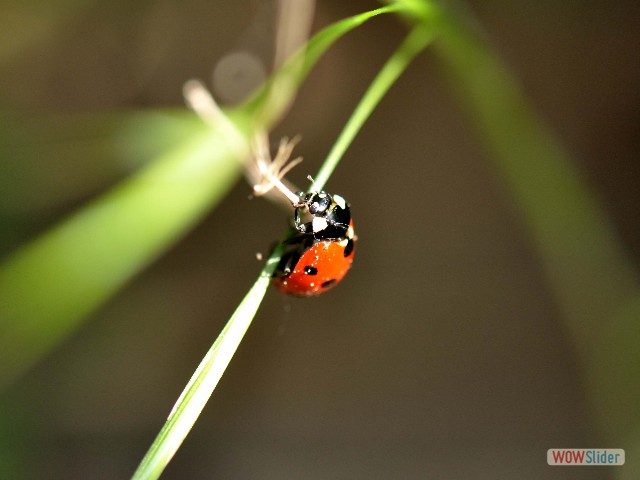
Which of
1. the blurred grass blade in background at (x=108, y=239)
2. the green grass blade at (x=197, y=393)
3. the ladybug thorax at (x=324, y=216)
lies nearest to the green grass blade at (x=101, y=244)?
the blurred grass blade in background at (x=108, y=239)

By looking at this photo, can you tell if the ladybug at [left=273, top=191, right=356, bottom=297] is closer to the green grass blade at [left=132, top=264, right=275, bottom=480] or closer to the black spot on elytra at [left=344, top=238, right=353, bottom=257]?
the black spot on elytra at [left=344, top=238, right=353, bottom=257]

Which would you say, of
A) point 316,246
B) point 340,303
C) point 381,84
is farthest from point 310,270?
point 340,303

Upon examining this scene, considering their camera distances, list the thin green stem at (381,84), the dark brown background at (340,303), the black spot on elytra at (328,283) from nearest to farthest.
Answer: the thin green stem at (381,84) < the black spot on elytra at (328,283) < the dark brown background at (340,303)

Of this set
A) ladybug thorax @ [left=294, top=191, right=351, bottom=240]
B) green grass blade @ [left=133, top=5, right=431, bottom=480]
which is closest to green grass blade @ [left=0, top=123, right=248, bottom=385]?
ladybug thorax @ [left=294, top=191, right=351, bottom=240]

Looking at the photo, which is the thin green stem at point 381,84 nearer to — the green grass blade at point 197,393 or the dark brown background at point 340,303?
the green grass blade at point 197,393

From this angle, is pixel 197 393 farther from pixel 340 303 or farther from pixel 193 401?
pixel 340 303
